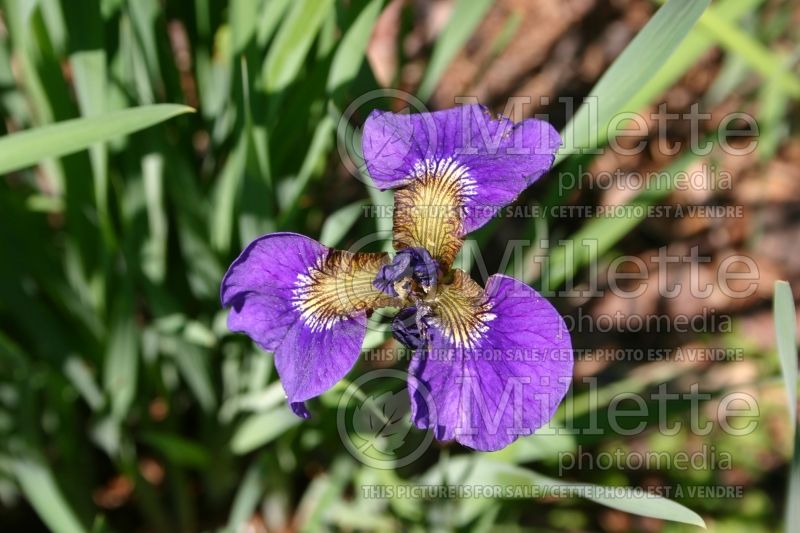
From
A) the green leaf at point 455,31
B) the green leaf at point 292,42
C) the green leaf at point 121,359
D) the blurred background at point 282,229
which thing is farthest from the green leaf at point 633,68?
the green leaf at point 121,359

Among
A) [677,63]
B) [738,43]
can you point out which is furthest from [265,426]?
[738,43]

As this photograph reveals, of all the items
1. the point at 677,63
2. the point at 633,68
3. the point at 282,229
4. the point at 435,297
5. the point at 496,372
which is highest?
the point at 677,63

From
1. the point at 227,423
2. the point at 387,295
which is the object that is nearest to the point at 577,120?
the point at 387,295

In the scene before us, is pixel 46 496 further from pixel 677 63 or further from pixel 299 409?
pixel 677 63

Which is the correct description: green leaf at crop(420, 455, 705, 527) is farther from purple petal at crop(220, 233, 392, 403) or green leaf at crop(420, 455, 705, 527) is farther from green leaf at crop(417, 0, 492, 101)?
green leaf at crop(417, 0, 492, 101)

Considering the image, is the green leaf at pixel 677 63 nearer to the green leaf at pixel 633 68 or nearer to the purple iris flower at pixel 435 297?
the green leaf at pixel 633 68

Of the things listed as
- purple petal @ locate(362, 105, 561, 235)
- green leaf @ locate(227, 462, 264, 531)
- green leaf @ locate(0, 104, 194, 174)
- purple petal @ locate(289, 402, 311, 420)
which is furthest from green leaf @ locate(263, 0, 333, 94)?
green leaf @ locate(227, 462, 264, 531)

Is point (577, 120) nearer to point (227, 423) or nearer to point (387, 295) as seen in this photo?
point (387, 295)

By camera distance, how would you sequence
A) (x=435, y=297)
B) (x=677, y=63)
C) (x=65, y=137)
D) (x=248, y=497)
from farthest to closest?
1. (x=248, y=497)
2. (x=677, y=63)
3. (x=435, y=297)
4. (x=65, y=137)
